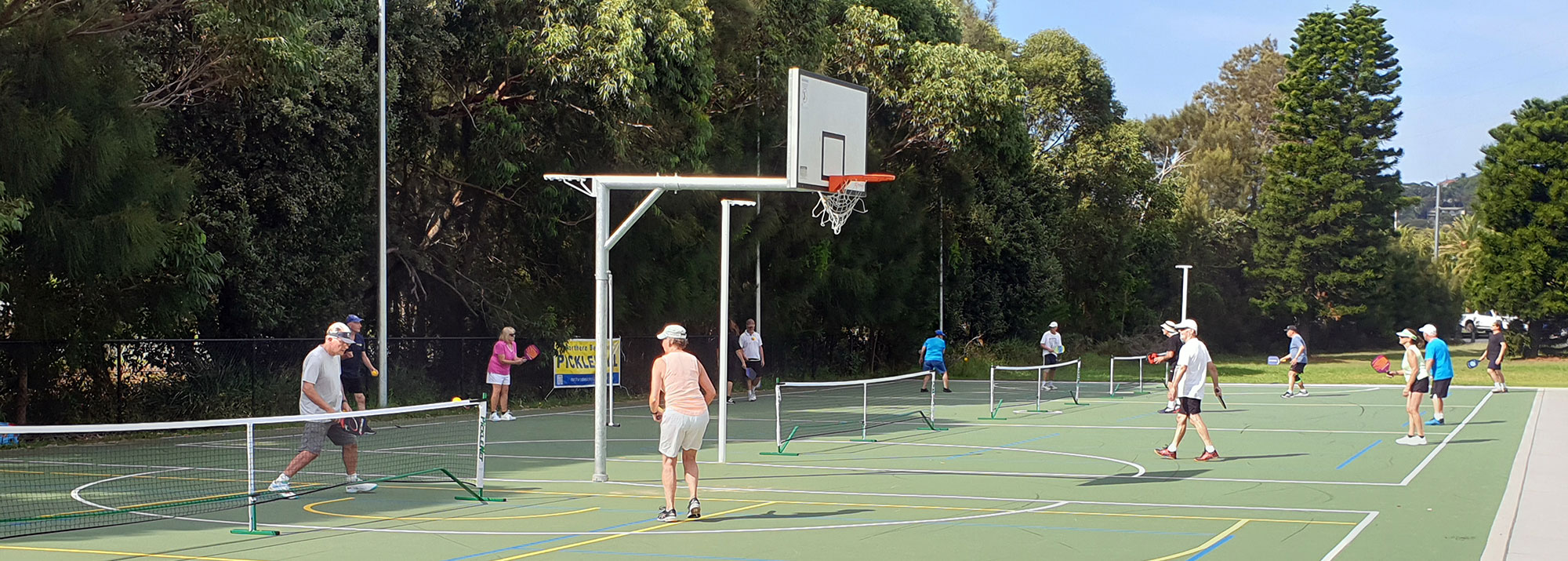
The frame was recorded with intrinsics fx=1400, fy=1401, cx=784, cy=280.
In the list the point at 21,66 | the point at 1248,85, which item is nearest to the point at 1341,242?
the point at 1248,85

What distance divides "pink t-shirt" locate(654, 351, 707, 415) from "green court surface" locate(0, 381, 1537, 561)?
101 cm

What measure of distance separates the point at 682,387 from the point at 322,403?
3735mm

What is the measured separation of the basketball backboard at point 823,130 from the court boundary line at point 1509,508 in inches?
291

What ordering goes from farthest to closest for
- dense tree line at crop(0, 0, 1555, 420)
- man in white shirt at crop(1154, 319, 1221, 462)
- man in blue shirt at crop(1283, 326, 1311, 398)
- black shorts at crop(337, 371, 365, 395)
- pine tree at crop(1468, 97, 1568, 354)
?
pine tree at crop(1468, 97, 1568, 354) → man in blue shirt at crop(1283, 326, 1311, 398) → black shorts at crop(337, 371, 365, 395) → dense tree line at crop(0, 0, 1555, 420) → man in white shirt at crop(1154, 319, 1221, 462)

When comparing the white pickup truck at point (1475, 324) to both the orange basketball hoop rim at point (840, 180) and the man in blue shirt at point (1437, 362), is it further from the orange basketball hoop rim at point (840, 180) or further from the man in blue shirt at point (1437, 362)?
the orange basketball hoop rim at point (840, 180)

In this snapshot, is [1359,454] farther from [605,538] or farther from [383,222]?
[383,222]

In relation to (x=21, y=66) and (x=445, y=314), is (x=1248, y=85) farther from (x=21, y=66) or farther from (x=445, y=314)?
(x=21, y=66)

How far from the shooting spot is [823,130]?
15.8m

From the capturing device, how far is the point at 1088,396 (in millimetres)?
34781

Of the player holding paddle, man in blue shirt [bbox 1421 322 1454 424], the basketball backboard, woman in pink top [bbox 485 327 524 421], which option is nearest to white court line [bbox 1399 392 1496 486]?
the player holding paddle

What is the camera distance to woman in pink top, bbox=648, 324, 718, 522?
1225 centimetres

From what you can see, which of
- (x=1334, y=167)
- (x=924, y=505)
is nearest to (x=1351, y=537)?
(x=924, y=505)

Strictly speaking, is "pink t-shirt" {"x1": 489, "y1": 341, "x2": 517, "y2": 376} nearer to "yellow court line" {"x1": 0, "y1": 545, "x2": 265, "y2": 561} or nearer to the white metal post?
the white metal post

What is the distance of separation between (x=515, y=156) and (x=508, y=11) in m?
2.93
